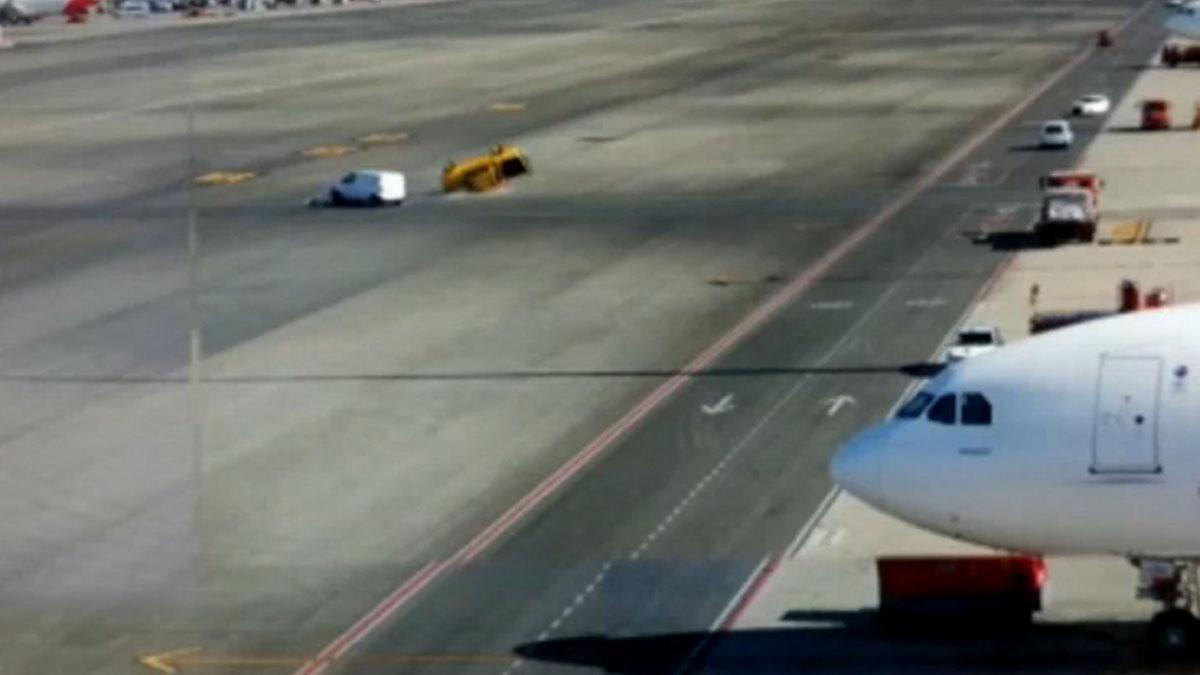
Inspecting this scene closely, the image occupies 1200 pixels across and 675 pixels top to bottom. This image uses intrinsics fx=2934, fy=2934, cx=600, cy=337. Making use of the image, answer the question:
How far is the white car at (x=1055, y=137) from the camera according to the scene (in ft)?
395

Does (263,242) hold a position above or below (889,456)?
below

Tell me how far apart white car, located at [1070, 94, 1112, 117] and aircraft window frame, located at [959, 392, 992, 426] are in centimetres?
9540

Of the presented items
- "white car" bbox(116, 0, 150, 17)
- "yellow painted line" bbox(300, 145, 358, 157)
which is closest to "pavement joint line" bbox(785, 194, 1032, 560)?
"yellow painted line" bbox(300, 145, 358, 157)

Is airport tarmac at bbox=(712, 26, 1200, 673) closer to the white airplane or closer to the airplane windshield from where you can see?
the white airplane

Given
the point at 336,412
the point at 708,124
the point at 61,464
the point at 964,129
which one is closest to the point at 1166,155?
the point at 964,129

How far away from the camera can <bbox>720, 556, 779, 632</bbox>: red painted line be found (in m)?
43.9

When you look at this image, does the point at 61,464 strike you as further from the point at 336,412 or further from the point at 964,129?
the point at 964,129

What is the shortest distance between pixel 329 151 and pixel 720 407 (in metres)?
68.6

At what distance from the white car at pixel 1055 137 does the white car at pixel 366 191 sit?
2909 centimetres

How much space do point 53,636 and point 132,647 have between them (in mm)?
1370

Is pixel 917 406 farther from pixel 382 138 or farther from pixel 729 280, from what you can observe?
pixel 382 138

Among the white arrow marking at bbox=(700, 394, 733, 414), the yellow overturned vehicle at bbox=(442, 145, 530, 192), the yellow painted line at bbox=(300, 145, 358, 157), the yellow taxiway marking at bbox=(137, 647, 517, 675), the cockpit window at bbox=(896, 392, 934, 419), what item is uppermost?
the cockpit window at bbox=(896, 392, 934, 419)

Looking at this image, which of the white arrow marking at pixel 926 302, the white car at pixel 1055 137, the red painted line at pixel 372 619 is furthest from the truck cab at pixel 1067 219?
the red painted line at pixel 372 619

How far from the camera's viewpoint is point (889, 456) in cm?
4112
